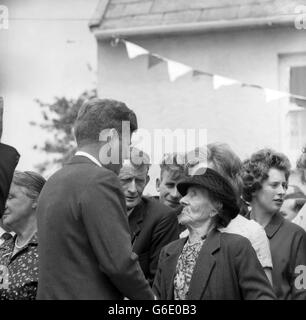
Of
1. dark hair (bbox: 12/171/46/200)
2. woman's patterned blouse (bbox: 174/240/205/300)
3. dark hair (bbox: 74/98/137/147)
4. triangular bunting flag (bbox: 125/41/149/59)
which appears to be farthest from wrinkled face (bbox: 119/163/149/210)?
triangular bunting flag (bbox: 125/41/149/59)

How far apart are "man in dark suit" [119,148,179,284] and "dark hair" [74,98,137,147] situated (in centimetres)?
120

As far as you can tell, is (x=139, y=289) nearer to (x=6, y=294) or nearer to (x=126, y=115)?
(x=126, y=115)

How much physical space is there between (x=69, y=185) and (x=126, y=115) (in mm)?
371

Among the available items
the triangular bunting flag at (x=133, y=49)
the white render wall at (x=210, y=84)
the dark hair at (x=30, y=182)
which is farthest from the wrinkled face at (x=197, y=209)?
the triangular bunting flag at (x=133, y=49)

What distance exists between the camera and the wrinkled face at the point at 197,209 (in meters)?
3.14

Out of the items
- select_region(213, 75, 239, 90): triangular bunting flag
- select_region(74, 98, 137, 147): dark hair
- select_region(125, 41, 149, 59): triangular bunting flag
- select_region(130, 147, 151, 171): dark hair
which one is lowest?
select_region(130, 147, 151, 171): dark hair

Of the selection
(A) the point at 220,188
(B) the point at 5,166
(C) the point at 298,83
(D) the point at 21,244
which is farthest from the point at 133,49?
(B) the point at 5,166

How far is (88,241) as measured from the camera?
8.72ft

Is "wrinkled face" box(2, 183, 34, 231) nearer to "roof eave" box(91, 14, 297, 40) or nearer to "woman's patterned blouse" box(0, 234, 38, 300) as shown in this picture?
"woman's patterned blouse" box(0, 234, 38, 300)

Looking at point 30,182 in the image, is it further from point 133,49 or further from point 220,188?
point 133,49

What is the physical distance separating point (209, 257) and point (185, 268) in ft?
0.45

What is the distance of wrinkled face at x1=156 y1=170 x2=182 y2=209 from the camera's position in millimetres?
4438

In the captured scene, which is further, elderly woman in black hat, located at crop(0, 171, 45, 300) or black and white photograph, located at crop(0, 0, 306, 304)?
elderly woman in black hat, located at crop(0, 171, 45, 300)
